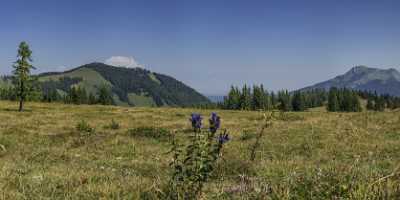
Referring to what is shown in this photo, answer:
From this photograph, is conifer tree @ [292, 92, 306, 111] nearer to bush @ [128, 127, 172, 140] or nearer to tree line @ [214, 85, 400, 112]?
tree line @ [214, 85, 400, 112]

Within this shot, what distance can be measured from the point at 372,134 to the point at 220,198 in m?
16.4

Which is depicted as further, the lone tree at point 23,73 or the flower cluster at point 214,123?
the lone tree at point 23,73

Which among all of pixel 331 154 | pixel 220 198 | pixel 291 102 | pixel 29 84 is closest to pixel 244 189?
pixel 220 198

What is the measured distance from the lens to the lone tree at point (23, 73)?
56.2 metres

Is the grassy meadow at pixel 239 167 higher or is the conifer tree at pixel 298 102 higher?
the conifer tree at pixel 298 102

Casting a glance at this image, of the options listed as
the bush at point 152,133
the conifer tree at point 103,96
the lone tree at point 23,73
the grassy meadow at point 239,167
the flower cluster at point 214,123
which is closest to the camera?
the flower cluster at point 214,123

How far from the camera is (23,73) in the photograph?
56875 millimetres

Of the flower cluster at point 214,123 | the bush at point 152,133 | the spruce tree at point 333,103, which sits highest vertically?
the spruce tree at point 333,103

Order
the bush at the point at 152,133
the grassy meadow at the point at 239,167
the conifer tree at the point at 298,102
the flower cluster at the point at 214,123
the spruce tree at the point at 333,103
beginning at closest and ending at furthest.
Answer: the flower cluster at the point at 214,123
the grassy meadow at the point at 239,167
the bush at the point at 152,133
the spruce tree at the point at 333,103
the conifer tree at the point at 298,102

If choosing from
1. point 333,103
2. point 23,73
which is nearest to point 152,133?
point 23,73

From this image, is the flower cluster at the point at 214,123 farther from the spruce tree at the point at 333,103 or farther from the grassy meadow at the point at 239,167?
the spruce tree at the point at 333,103

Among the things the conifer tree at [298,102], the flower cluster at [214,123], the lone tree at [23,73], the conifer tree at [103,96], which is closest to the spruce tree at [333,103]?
the conifer tree at [298,102]

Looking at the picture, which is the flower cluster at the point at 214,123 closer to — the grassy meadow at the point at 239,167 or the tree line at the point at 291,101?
the grassy meadow at the point at 239,167

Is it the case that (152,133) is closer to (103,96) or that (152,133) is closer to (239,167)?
(239,167)
